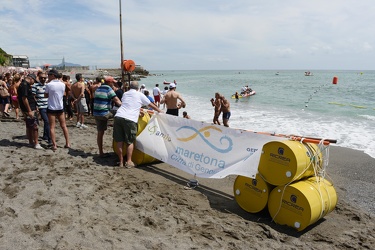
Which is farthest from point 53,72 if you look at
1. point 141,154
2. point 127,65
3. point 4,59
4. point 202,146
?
point 4,59

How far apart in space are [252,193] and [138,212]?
5.40 feet

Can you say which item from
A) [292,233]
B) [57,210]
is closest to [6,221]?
[57,210]

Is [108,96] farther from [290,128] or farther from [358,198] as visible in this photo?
[290,128]

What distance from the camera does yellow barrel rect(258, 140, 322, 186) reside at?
3.75 m

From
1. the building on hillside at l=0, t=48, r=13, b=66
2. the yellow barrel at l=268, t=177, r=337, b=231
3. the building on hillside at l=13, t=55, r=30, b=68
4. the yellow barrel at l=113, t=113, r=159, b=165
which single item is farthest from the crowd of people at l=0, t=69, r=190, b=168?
the building on hillside at l=13, t=55, r=30, b=68

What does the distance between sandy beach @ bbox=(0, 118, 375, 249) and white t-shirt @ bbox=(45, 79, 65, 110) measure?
3.40 ft

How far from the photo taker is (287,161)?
3.77 meters

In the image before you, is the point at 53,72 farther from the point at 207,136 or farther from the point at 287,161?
the point at 287,161

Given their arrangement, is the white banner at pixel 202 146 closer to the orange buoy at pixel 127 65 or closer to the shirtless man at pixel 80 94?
the shirtless man at pixel 80 94

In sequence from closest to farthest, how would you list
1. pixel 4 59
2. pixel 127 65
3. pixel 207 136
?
pixel 207 136, pixel 127 65, pixel 4 59

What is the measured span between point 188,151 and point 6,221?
2947 millimetres

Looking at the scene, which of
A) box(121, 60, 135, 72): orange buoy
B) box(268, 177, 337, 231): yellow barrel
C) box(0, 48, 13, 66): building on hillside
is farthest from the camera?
box(0, 48, 13, 66): building on hillside

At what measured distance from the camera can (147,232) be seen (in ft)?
11.2

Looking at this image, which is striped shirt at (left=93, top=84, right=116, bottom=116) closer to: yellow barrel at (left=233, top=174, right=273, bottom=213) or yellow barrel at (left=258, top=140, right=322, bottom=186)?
yellow barrel at (left=233, top=174, right=273, bottom=213)
